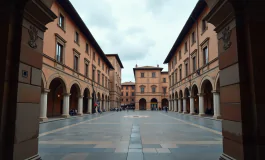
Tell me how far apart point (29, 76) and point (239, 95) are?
14.8ft

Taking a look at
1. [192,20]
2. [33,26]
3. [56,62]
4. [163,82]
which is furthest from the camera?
[163,82]

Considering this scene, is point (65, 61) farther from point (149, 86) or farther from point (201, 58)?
point (149, 86)

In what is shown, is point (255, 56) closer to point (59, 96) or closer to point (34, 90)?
point (34, 90)

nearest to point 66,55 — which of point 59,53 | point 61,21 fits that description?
point 59,53

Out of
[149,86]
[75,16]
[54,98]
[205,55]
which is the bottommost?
[54,98]

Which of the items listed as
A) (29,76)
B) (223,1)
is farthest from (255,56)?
(29,76)

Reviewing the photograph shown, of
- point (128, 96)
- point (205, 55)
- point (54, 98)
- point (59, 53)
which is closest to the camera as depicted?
point (59, 53)

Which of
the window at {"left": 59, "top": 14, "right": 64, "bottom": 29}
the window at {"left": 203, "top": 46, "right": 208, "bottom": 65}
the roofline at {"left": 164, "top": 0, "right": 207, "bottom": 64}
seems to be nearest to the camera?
the window at {"left": 59, "top": 14, "right": 64, "bottom": 29}

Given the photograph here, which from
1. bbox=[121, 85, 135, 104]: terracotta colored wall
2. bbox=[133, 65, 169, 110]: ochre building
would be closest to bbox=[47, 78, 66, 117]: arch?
bbox=[133, 65, 169, 110]: ochre building

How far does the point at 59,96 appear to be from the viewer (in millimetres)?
23672

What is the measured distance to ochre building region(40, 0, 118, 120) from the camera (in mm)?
15711

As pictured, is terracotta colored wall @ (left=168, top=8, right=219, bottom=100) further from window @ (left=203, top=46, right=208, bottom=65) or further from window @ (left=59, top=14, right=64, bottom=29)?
window @ (left=59, top=14, right=64, bottom=29)

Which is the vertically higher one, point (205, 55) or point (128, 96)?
point (205, 55)

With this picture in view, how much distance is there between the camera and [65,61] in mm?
19422
